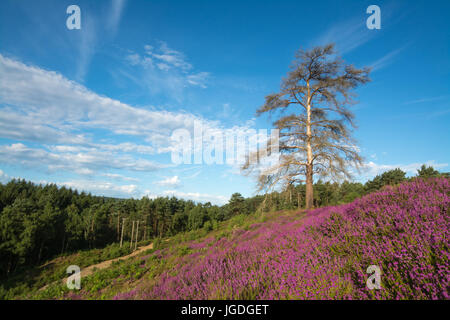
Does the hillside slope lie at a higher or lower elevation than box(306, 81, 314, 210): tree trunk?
lower

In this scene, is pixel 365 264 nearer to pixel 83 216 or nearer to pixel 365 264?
pixel 365 264

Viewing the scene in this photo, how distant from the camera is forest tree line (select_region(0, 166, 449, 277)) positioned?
3734 cm

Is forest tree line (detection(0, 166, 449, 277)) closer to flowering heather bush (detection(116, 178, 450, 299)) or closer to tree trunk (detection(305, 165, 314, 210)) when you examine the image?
tree trunk (detection(305, 165, 314, 210))

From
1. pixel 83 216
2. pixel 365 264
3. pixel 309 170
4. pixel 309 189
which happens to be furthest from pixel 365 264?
pixel 83 216

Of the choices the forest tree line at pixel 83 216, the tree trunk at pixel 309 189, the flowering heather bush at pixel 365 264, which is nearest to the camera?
the flowering heather bush at pixel 365 264

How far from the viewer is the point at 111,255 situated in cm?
3988

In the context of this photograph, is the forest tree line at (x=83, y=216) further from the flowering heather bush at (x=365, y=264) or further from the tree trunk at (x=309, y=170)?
the flowering heather bush at (x=365, y=264)

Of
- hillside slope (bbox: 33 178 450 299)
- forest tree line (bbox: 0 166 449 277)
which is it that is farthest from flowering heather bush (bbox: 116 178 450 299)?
forest tree line (bbox: 0 166 449 277)

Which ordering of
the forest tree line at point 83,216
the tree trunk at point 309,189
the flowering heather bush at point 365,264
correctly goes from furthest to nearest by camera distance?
1. the forest tree line at point 83,216
2. the tree trunk at point 309,189
3. the flowering heather bush at point 365,264

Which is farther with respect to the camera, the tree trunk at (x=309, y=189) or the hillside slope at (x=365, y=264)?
the tree trunk at (x=309, y=189)

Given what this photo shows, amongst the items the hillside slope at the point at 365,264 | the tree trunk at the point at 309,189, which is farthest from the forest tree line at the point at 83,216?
the hillside slope at the point at 365,264

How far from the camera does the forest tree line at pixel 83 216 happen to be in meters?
37.3
